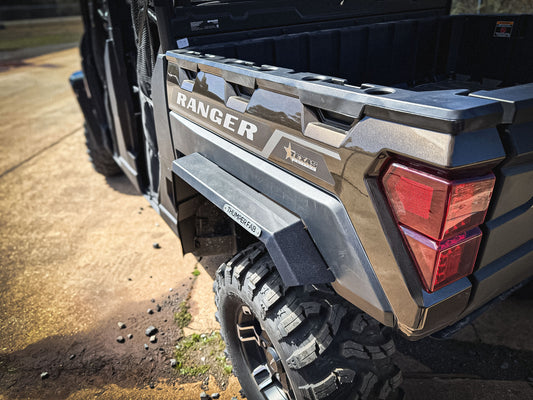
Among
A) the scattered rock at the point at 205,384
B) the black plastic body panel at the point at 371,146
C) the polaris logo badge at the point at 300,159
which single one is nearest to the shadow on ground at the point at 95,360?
the scattered rock at the point at 205,384

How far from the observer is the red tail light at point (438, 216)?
3.74 feet

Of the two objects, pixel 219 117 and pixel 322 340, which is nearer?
pixel 322 340

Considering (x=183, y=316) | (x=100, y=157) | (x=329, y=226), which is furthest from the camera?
(x=100, y=157)

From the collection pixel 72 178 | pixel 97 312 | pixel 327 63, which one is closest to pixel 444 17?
pixel 327 63

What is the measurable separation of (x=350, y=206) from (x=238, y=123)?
726 mm

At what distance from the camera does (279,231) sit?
150 centimetres

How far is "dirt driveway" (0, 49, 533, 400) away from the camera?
2.36 meters

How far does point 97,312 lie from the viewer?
9.76ft

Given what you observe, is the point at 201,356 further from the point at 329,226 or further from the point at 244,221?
the point at 329,226

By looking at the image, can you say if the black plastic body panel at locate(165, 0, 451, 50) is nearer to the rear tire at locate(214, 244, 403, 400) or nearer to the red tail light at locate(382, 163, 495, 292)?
the rear tire at locate(214, 244, 403, 400)

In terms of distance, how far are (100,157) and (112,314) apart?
97.6 inches

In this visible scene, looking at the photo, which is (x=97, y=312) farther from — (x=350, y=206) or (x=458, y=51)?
(x=458, y=51)

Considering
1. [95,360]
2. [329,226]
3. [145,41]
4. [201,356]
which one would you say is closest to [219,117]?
[329,226]

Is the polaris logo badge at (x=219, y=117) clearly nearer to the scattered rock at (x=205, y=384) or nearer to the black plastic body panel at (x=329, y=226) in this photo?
the black plastic body panel at (x=329, y=226)
